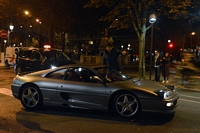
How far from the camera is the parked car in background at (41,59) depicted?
15.1 meters

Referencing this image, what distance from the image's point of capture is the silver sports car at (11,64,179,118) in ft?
21.7

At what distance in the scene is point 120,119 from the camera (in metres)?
6.74

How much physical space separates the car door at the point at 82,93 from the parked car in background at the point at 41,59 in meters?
7.41

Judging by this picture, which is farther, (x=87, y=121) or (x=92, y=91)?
(x=92, y=91)

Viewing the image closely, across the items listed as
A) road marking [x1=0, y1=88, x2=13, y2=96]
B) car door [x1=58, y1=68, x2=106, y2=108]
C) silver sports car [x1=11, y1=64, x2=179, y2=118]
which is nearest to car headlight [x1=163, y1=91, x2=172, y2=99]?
silver sports car [x1=11, y1=64, x2=179, y2=118]

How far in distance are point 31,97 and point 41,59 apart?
8227 millimetres

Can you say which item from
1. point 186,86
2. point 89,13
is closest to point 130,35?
point 89,13

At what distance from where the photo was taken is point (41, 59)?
15695 mm

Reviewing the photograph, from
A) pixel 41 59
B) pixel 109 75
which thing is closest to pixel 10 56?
pixel 41 59

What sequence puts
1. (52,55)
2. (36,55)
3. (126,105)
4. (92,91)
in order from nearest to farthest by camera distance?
(126,105)
(92,91)
(52,55)
(36,55)

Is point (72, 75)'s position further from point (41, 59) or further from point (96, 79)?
point (41, 59)

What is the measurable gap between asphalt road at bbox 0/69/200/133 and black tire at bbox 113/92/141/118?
16cm

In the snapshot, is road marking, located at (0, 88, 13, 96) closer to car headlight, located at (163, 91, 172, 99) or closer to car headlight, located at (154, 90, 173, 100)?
car headlight, located at (154, 90, 173, 100)

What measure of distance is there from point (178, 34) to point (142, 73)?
1109 inches
